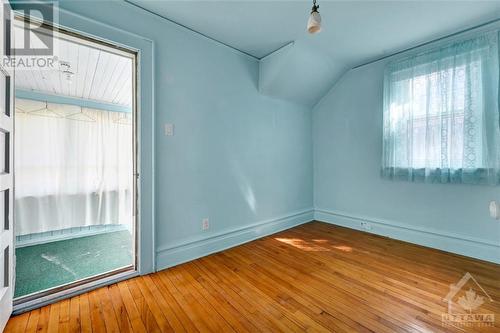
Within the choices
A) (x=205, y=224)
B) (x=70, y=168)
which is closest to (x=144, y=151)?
(x=205, y=224)

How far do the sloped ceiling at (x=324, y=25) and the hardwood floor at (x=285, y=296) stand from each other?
2275 mm

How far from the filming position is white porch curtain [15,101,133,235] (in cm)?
284

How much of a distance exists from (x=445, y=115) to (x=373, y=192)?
48.3 inches

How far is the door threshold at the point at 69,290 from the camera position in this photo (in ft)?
4.90

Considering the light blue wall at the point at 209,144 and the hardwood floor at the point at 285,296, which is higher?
the light blue wall at the point at 209,144

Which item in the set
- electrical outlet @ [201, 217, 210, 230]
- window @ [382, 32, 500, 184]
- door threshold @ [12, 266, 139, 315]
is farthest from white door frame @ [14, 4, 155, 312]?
window @ [382, 32, 500, 184]

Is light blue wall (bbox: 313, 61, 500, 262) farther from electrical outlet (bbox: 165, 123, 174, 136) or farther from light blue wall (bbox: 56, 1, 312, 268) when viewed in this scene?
electrical outlet (bbox: 165, 123, 174, 136)

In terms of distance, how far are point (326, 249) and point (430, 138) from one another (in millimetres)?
1745

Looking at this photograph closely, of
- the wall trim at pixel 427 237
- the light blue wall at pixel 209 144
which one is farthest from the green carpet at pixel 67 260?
the wall trim at pixel 427 237

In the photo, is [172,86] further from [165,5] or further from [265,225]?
[265,225]

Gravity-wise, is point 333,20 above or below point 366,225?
above

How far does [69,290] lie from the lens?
165 centimetres

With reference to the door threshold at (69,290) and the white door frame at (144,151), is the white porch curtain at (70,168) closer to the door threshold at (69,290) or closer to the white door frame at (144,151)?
the white door frame at (144,151)

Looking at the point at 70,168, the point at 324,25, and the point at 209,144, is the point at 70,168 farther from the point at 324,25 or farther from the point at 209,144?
the point at 324,25
